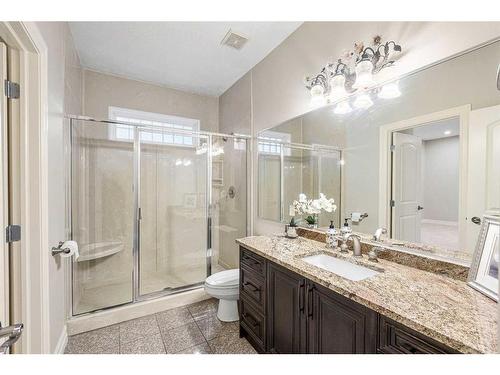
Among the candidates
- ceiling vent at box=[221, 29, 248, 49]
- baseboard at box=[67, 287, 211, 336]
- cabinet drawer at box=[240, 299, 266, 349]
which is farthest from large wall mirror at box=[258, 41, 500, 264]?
baseboard at box=[67, 287, 211, 336]

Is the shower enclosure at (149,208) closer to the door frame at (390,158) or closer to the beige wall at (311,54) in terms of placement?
the beige wall at (311,54)

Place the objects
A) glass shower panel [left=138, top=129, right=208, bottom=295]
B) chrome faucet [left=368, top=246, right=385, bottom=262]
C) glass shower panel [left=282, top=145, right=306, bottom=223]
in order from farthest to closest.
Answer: glass shower panel [left=138, top=129, right=208, bottom=295] → glass shower panel [left=282, top=145, right=306, bottom=223] → chrome faucet [left=368, top=246, right=385, bottom=262]

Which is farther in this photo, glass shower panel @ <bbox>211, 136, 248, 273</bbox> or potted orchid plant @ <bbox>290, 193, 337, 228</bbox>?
glass shower panel @ <bbox>211, 136, 248, 273</bbox>

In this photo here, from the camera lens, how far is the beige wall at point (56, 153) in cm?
135

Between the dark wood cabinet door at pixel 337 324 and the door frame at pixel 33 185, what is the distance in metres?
1.47

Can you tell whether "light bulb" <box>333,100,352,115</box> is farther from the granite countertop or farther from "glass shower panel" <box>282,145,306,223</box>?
the granite countertop

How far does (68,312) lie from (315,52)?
10.1ft

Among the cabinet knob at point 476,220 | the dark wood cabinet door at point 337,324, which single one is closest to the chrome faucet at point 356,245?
the dark wood cabinet door at point 337,324

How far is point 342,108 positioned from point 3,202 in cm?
208

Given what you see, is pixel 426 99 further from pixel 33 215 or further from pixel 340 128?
pixel 33 215

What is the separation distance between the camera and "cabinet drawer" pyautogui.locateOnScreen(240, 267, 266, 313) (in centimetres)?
153

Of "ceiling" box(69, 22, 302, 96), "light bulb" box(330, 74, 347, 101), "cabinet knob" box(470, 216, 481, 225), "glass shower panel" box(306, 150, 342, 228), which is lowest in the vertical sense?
"cabinet knob" box(470, 216, 481, 225)
